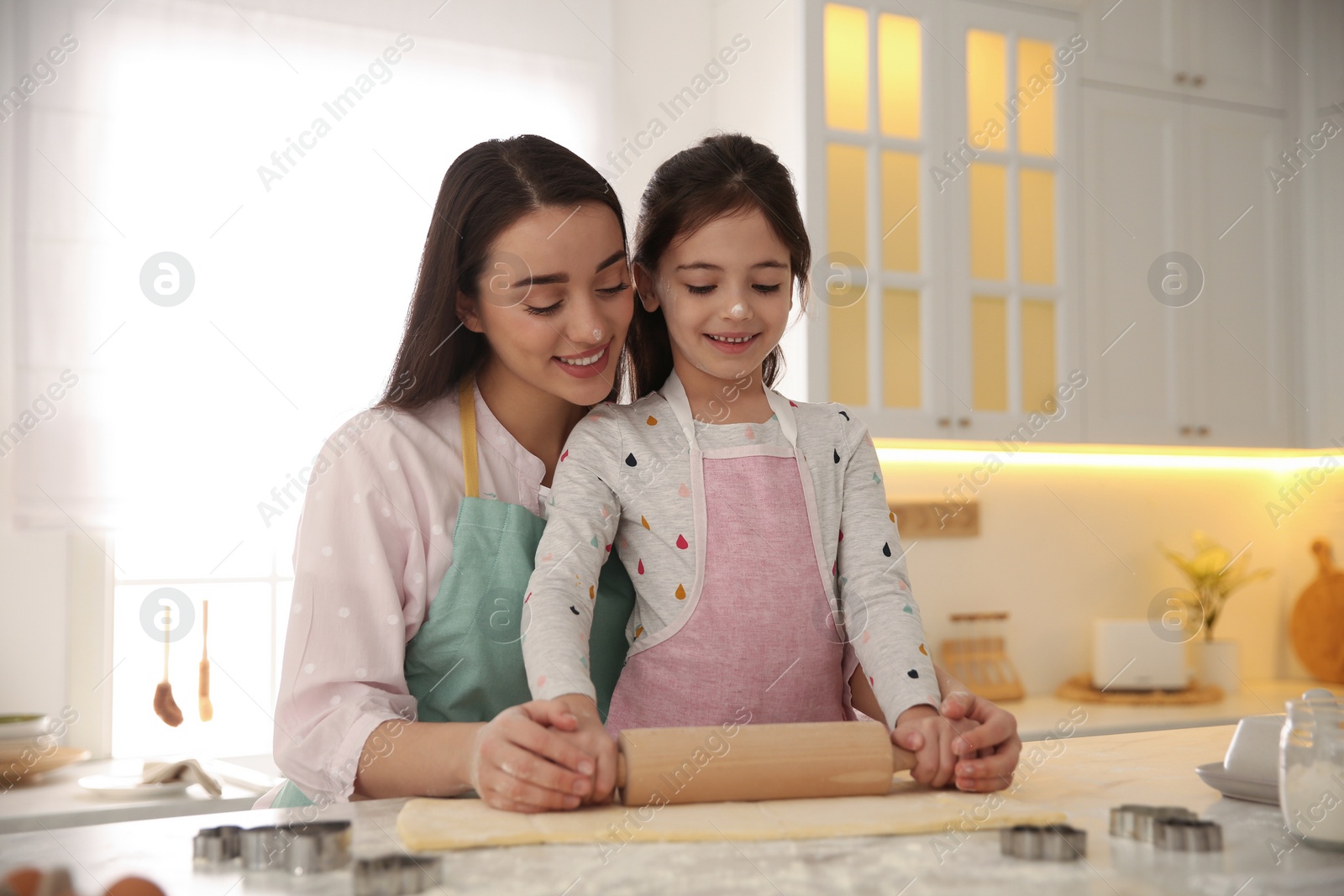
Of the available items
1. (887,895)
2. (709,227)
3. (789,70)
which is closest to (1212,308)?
(789,70)

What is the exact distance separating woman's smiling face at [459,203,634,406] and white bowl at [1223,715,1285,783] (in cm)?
69

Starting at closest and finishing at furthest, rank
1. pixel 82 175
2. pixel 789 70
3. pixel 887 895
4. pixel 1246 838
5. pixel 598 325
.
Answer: pixel 887 895 → pixel 1246 838 → pixel 598 325 → pixel 82 175 → pixel 789 70

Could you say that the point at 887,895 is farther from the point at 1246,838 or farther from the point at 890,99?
the point at 890,99

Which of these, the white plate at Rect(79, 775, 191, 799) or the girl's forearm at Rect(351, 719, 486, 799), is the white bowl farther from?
the white plate at Rect(79, 775, 191, 799)

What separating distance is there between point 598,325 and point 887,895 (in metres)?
0.67

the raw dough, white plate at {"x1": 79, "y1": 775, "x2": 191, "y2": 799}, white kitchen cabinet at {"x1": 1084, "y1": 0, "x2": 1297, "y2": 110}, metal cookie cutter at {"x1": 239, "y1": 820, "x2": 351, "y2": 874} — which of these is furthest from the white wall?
metal cookie cutter at {"x1": 239, "y1": 820, "x2": 351, "y2": 874}

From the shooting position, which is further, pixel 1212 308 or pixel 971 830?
pixel 1212 308

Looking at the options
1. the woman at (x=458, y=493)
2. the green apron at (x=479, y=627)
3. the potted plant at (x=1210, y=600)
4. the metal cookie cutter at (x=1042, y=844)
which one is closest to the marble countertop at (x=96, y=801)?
the woman at (x=458, y=493)

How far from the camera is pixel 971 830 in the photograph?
716 millimetres

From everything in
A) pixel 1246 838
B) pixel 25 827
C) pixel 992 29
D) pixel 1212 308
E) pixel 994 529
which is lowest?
pixel 25 827

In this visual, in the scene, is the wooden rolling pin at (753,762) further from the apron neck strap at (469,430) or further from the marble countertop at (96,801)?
the marble countertop at (96,801)

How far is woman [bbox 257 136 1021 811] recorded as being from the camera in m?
1.02

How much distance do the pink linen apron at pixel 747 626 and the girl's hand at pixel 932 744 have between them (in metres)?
0.19

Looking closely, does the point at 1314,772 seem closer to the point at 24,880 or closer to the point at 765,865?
the point at 765,865
